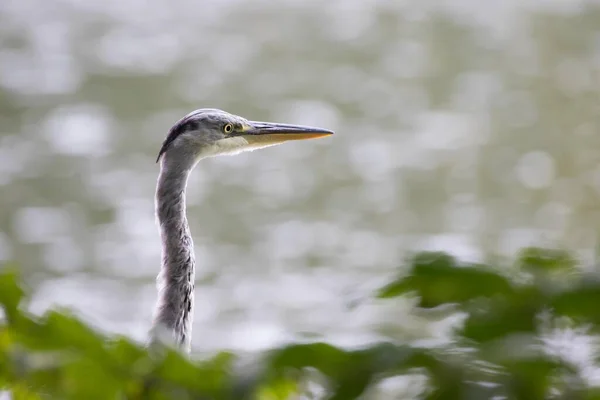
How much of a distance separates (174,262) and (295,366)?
260cm

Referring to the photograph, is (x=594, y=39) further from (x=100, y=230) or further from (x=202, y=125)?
(x=202, y=125)

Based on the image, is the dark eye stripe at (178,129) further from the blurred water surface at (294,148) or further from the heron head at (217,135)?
the blurred water surface at (294,148)

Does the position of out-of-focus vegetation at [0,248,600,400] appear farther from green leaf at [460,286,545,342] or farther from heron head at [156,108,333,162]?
heron head at [156,108,333,162]

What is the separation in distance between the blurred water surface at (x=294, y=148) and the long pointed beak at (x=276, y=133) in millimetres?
3255

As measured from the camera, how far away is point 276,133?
14.4 ft

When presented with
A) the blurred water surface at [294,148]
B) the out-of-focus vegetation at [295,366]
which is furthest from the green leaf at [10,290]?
the blurred water surface at [294,148]

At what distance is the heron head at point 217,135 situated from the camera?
393 centimetres

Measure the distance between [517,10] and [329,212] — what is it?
7669 millimetres

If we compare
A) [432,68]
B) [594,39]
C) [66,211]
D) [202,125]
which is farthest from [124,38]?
[202,125]

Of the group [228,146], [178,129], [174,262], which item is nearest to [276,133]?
[228,146]

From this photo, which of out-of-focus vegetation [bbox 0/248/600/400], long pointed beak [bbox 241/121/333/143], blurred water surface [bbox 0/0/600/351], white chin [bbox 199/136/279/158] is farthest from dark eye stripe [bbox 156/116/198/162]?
blurred water surface [bbox 0/0/600/351]

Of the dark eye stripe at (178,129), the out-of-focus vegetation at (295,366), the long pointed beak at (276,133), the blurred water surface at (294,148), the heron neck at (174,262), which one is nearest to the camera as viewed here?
the out-of-focus vegetation at (295,366)

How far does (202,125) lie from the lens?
13.4 ft

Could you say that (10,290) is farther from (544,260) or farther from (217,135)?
(217,135)
